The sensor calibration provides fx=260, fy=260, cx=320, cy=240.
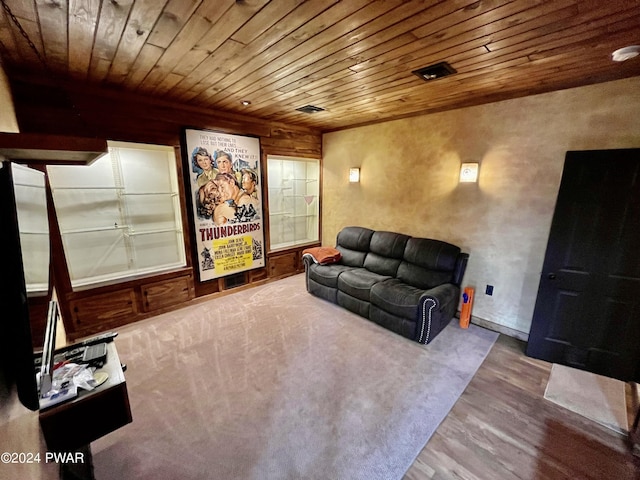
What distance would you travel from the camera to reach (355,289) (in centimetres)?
331

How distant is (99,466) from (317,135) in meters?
4.69

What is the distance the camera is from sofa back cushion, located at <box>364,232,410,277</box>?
11.8 ft

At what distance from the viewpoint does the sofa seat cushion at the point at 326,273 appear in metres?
3.63

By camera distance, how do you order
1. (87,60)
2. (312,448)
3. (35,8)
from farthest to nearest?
(87,60) < (312,448) < (35,8)

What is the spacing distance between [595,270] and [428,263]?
1.42 meters

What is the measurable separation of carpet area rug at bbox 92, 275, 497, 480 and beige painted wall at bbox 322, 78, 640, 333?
805mm

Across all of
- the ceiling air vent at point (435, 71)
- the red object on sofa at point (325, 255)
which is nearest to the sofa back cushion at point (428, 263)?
the red object on sofa at point (325, 255)

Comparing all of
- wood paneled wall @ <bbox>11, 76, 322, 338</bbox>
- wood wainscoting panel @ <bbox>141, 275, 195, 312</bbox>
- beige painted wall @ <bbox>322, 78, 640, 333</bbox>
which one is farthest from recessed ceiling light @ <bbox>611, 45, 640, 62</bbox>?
wood wainscoting panel @ <bbox>141, 275, 195, 312</bbox>

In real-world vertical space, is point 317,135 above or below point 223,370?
above

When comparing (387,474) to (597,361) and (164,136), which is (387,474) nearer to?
(597,361)

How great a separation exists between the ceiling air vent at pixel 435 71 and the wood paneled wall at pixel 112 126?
8.06 ft

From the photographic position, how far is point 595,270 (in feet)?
7.45

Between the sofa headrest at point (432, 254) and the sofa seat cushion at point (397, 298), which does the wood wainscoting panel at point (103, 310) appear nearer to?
the sofa seat cushion at point (397, 298)

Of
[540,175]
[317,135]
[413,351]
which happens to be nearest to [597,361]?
[413,351]
